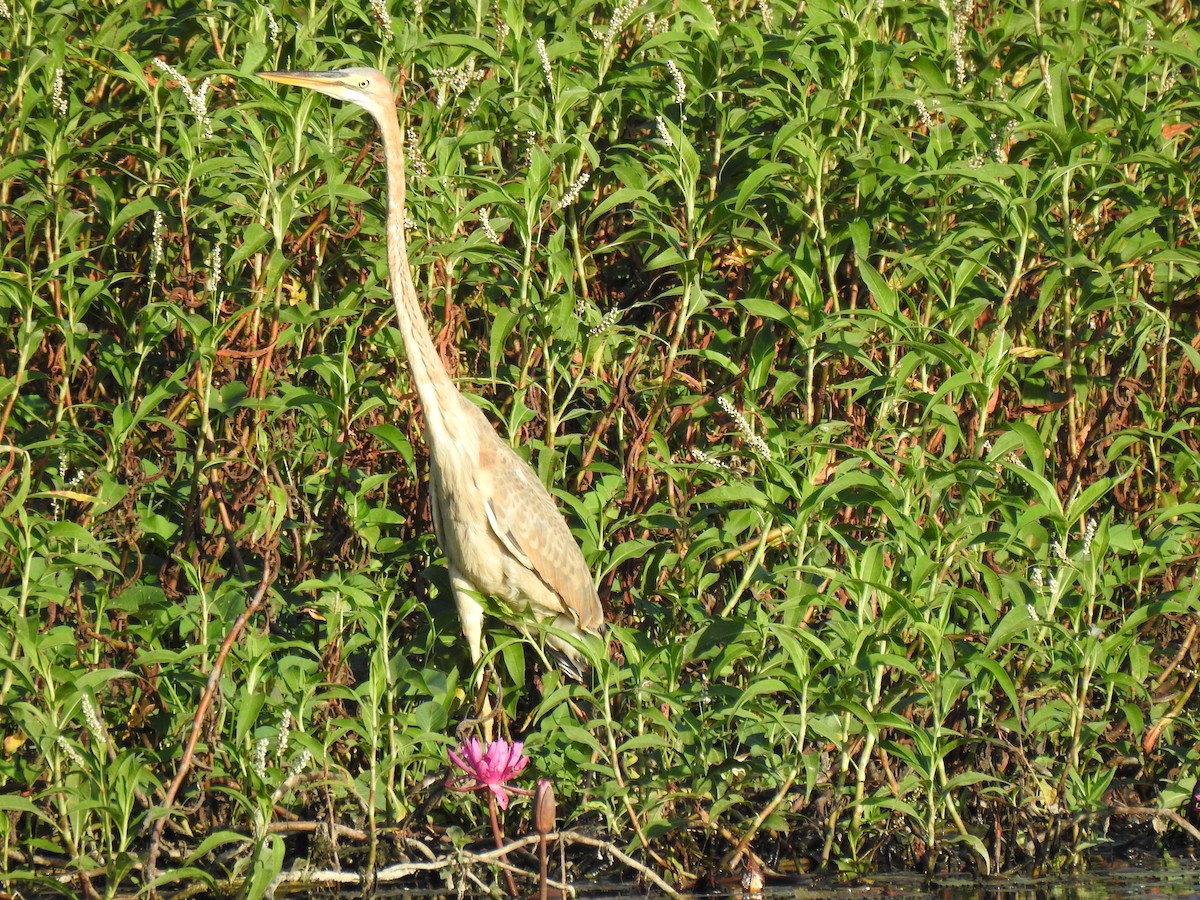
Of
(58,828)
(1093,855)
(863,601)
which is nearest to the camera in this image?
(58,828)

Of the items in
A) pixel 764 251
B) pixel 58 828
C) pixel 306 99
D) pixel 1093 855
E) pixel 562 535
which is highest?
pixel 306 99

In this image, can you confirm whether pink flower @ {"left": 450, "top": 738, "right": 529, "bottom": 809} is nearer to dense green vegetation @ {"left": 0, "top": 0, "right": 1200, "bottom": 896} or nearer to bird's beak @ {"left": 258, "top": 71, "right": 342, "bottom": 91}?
dense green vegetation @ {"left": 0, "top": 0, "right": 1200, "bottom": 896}

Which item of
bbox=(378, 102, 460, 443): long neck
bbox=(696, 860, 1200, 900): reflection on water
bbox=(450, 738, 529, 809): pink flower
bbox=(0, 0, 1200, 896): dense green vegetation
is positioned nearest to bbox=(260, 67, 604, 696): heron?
bbox=(378, 102, 460, 443): long neck

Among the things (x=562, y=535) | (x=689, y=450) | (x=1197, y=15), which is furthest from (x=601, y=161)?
(x=1197, y=15)

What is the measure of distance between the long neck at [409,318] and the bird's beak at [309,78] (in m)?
0.21

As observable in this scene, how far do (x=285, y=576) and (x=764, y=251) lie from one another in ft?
7.40

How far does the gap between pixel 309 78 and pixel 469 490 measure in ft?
4.95

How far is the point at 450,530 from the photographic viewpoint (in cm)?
511

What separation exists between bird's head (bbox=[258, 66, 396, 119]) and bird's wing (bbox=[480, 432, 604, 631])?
1.27 meters

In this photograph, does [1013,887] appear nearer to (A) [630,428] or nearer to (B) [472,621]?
(B) [472,621]

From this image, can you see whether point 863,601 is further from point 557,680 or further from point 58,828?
point 58,828

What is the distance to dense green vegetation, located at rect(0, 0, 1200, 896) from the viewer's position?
4.41m

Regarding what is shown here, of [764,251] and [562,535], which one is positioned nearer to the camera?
[562,535]

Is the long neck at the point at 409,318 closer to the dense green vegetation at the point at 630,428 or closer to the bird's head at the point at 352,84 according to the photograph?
the bird's head at the point at 352,84
